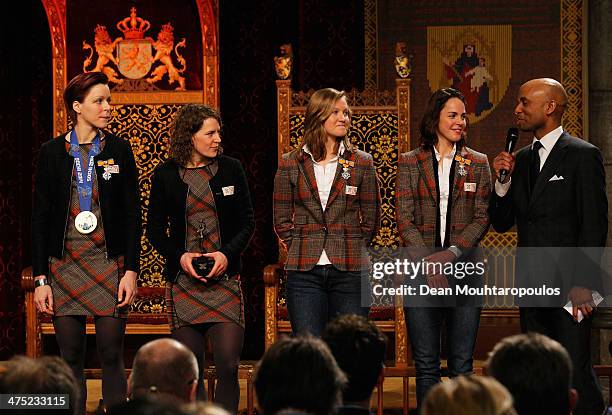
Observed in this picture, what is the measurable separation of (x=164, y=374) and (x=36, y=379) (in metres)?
0.40

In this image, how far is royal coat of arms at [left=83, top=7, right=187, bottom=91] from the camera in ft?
19.9

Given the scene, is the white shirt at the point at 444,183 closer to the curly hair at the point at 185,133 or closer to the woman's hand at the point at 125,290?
the curly hair at the point at 185,133

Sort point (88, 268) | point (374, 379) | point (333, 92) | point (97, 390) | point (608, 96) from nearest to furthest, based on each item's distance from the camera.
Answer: point (374, 379) → point (88, 268) → point (333, 92) → point (97, 390) → point (608, 96)

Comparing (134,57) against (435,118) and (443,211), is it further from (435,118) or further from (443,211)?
(443,211)

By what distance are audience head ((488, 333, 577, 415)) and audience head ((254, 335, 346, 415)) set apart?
38cm

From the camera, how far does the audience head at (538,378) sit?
2.31 m

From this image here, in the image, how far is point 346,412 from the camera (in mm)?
2461

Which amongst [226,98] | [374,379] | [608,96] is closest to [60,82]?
[226,98]

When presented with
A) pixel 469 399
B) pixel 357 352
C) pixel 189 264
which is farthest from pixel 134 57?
pixel 469 399

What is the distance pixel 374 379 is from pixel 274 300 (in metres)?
2.49

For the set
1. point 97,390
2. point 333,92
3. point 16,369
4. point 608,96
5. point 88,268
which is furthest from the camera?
point 608,96

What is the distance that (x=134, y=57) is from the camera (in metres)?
6.09

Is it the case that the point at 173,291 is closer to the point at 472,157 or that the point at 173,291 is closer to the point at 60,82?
the point at 472,157

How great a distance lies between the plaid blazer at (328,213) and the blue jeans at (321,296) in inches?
1.5
